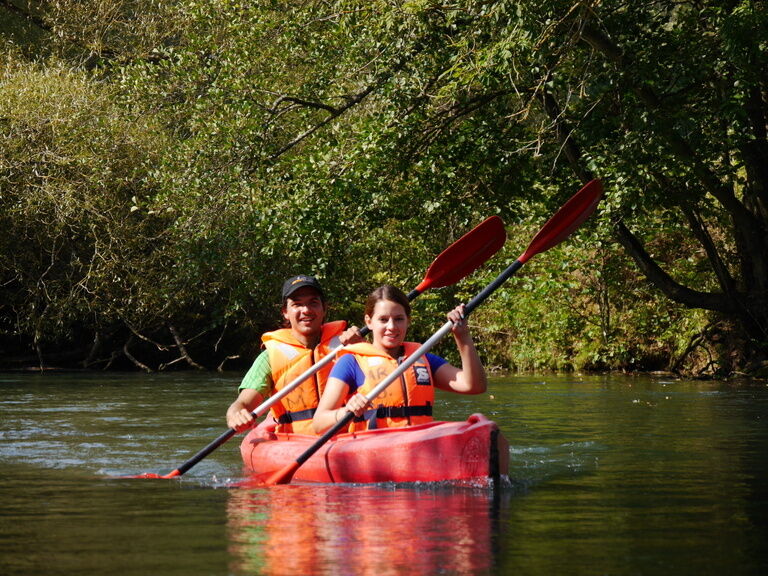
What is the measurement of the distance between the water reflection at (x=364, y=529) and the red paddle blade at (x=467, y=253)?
1842mm

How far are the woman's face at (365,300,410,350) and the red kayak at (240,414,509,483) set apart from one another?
0.40 metres

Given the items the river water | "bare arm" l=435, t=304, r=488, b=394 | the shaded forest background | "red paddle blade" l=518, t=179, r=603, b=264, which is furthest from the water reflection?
the shaded forest background

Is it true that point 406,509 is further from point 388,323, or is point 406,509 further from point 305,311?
point 305,311

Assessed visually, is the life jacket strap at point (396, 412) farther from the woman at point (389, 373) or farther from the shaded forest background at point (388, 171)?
the shaded forest background at point (388, 171)

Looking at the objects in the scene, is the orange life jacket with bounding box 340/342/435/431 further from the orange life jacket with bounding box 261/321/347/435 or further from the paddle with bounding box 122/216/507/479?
Answer: the paddle with bounding box 122/216/507/479

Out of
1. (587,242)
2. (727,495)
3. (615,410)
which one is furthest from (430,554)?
(587,242)

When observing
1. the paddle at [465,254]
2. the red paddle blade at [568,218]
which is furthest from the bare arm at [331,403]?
the red paddle blade at [568,218]

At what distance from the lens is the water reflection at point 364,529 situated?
134 inches

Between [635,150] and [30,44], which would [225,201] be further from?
[30,44]

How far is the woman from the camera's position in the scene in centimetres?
531

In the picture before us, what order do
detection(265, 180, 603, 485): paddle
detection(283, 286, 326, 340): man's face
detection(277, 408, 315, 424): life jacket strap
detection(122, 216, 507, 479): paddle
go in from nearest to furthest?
1. detection(265, 180, 603, 485): paddle
2. detection(283, 286, 326, 340): man's face
3. detection(277, 408, 315, 424): life jacket strap
4. detection(122, 216, 507, 479): paddle

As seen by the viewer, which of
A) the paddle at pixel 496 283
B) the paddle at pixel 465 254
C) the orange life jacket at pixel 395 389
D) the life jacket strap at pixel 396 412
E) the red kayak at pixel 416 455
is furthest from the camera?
the paddle at pixel 465 254

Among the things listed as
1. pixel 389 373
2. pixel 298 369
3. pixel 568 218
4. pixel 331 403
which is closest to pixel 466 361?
pixel 389 373

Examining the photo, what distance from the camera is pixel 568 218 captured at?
697 centimetres
